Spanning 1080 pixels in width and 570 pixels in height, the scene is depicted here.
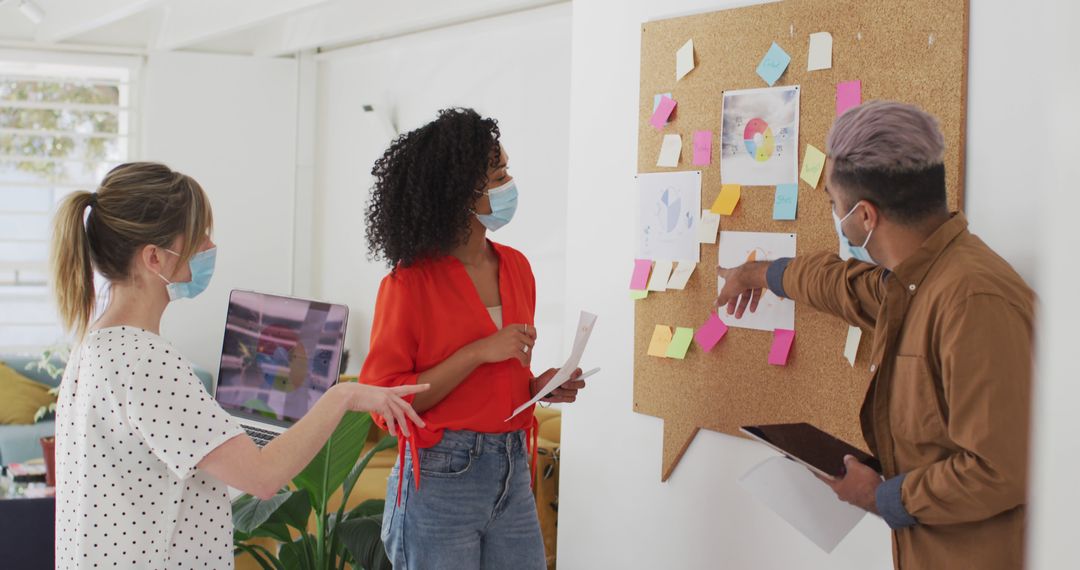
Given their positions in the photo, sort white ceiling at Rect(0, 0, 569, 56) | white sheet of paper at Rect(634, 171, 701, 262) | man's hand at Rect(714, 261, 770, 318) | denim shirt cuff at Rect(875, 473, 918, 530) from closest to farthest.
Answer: denim shirt cuff at Rect(875, 473, 918, 530) < man's hand at Rect(714, 261, 770, 318) < white sheet of paper at Rect(634, 171, 701, 262) < white ceiling at Rect(0, 0, 569, 56)

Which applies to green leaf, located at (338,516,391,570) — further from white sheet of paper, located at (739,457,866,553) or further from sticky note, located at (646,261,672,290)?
white sheet of paper, located at (739,457,866,553)

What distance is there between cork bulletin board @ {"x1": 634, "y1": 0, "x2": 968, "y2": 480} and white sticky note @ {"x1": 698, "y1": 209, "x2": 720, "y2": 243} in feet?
0.06

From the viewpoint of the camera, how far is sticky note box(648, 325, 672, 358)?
8.46 ft

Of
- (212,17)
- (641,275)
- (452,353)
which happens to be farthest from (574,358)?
(212,17)

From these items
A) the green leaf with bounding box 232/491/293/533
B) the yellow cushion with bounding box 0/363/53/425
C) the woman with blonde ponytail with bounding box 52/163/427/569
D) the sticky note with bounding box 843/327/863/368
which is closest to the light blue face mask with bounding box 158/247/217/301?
the woman with blonde ponytail with bounding box 52/163/427/569

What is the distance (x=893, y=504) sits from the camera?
1.52 metres

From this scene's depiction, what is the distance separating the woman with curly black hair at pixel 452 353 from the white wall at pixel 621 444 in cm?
66

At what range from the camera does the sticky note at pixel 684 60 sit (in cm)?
248

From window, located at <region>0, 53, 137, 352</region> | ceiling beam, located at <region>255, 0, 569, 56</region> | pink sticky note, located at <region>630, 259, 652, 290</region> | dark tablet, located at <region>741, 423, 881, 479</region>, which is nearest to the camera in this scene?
dark tablet, located at <region>741, 423, 881, 479</region>

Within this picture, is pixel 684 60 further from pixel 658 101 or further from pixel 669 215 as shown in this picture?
pixel 669 215

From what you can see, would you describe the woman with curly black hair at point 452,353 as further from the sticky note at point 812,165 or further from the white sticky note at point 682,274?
the sticky note at point 812,165

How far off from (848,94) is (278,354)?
73.1 inches

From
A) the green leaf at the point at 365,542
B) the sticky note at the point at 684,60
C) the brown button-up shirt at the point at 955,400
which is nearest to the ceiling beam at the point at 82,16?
the green leaf at the point at 365,542

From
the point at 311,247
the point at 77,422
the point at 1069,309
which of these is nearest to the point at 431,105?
the point at 311,247
